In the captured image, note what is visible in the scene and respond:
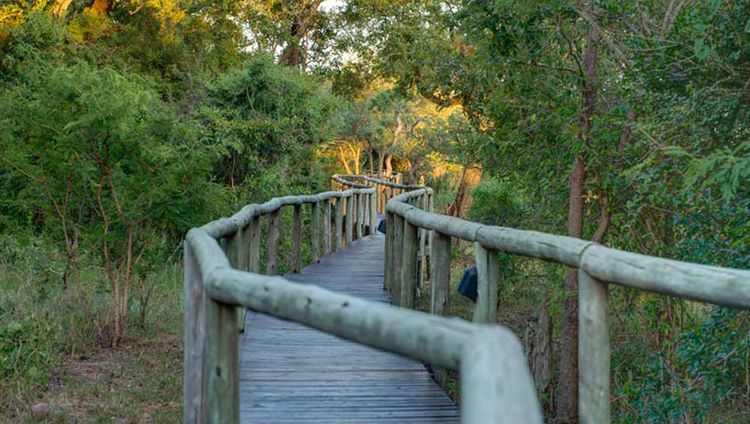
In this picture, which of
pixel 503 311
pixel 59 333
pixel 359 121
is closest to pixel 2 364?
pixel 59 333

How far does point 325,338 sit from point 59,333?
4.12 m

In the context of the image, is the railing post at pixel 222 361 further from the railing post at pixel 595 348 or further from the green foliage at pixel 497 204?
the green foliage at pixel 497 204

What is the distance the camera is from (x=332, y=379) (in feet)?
17.7

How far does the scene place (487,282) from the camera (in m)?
4.56

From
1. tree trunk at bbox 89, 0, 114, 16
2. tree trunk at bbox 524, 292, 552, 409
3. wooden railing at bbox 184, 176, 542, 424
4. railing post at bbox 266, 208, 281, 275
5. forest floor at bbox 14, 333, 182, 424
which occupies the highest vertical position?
tree trunk at bbox 89, 0, 114, 16

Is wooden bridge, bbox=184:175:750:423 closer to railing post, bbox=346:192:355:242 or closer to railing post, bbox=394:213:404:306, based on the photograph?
railing post, bbox=394:213:404:306

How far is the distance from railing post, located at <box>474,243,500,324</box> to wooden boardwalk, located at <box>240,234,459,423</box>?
563mm

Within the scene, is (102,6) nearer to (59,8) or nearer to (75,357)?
(59,8)

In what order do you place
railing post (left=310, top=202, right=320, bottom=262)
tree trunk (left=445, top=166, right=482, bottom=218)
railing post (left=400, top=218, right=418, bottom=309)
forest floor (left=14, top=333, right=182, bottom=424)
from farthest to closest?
tree trunk (left=445, top=166, right=482, bottom=218) → railing post (left=310, top=202, right=320, bottom=262) → forest floor (left=14, top=333, right=182, bottom=424) → railing post (left=400, top=218, right=418, bottom=309)

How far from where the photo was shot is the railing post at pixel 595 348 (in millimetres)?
3322

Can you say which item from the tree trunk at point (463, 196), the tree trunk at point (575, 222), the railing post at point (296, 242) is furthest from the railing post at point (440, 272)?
the tree trunk at point (463, 196)

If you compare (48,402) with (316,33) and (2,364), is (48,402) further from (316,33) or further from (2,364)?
(316,33)

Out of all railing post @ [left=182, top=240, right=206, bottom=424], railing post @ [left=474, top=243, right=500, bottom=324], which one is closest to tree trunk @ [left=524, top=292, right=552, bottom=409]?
railing post @ [left=474, top=243, right=500, bottom=324]

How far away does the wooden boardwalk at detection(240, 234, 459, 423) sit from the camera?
4.61 meters
